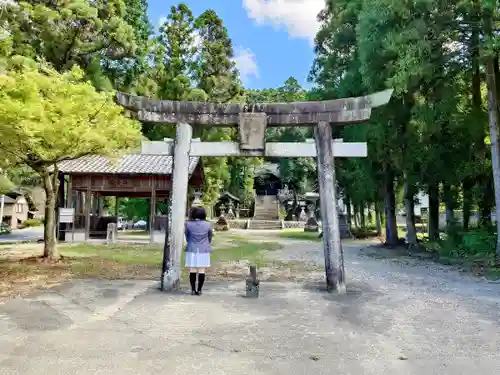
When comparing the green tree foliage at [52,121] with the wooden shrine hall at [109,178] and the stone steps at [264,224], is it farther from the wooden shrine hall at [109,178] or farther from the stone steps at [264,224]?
the stone steps at [264,224]

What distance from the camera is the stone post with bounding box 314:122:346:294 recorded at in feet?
25.1

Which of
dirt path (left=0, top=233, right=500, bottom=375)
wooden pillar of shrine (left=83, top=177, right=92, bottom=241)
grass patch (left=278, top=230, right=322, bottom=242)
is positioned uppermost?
wooden pillar of shrine (left=83, top=177, right=92, bottom=241)

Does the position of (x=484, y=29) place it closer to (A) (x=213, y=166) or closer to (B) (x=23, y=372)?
(B) (x=23, y=372)

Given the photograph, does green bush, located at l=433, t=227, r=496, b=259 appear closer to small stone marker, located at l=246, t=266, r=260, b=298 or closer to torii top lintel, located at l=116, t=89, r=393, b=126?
torii top lintel, located at l=116, t=89, r=393, b=126

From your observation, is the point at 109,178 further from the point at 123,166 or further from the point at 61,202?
the point at 61,202

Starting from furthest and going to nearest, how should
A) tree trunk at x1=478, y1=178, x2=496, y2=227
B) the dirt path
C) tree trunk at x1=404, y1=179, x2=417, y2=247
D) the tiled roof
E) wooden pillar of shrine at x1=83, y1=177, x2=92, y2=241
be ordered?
wooden pillar of shrine at x1=83, y1=177, x2=92, y2=241, the tiled roof, tree trunk at x1=404, y1=179, x2=417, y2=247, tree trunk at x1=478, y1=178, x2=496, y2=227, the dirt path

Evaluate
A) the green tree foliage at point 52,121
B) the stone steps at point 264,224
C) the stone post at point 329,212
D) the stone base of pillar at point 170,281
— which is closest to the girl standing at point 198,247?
the stone base of pillar at point 170,281

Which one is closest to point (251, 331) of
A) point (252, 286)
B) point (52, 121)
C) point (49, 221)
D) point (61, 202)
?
point (252, 286)

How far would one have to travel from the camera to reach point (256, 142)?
26.5ft

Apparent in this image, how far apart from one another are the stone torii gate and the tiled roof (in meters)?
9.53

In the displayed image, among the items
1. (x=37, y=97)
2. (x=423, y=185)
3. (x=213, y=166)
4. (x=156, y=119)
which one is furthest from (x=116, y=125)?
(x=213, y=166)

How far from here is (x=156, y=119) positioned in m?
8.22

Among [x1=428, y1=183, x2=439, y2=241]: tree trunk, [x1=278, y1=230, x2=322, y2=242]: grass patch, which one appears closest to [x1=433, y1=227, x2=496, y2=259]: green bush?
[x1=428, y1=183, x2=439, y2=241]: tree trunk

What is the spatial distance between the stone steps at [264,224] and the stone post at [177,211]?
2917 cm
